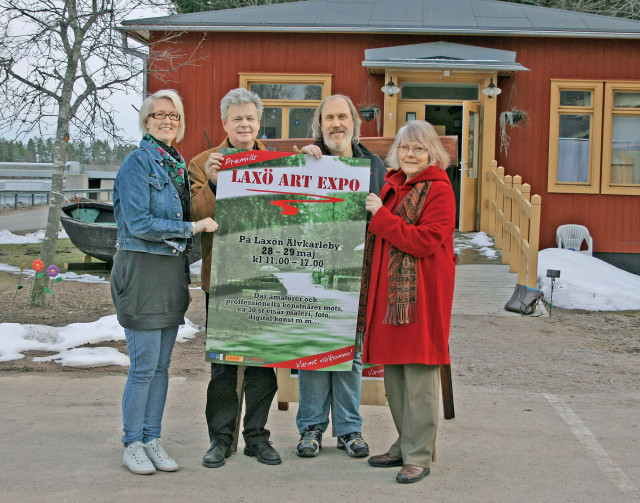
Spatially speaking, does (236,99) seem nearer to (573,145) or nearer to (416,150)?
(416,150)

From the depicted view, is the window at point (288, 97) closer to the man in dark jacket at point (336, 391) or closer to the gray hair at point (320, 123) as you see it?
the gray hair at point (320, 123)

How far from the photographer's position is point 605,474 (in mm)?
4008

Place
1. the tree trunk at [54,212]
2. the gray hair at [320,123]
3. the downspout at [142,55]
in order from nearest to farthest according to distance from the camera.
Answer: the gray hair at [320,123] → the tree trunk at [54,212] → the downspout at [142,55]

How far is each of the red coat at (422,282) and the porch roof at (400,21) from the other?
949cm

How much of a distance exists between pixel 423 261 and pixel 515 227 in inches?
259

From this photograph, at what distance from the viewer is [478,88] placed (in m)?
13.5

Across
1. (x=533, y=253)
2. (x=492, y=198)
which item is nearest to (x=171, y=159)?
(x=533, y=253)

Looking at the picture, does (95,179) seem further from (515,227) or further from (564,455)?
(564,455)

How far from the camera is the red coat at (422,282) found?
389cm

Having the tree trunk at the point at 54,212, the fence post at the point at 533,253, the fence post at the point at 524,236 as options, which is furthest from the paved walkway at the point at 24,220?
the fence post at the point at 533,253

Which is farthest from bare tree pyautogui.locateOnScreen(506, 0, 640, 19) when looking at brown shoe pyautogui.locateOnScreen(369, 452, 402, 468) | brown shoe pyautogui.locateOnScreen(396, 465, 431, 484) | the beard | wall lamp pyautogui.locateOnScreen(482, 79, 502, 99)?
brown shoe pyautogui.locateOnScreen(396, 465, 431, 484)

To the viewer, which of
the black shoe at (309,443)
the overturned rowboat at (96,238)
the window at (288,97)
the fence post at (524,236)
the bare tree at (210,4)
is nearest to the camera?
the black shoe at (309,443)

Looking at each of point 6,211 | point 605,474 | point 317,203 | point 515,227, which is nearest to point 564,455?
point 605,474

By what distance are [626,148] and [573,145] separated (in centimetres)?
90
